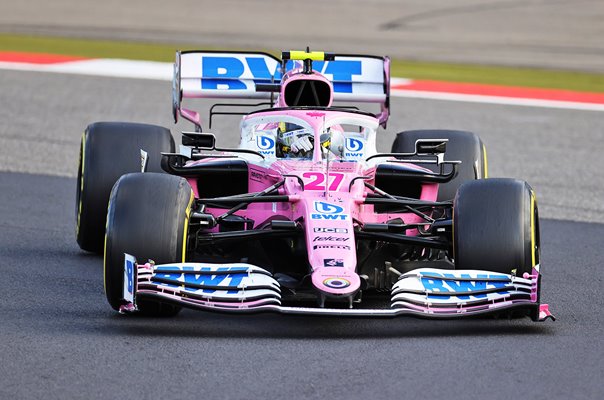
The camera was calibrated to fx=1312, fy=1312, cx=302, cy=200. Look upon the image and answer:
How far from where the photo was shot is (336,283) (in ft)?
23.3

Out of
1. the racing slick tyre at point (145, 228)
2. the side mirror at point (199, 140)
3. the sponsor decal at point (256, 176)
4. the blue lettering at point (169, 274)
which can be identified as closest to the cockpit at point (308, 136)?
the sponsor decal at point (256, 176)

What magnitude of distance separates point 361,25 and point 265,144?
820 inches

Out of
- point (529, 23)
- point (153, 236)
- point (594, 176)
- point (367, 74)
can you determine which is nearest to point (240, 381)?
point (153, 236)

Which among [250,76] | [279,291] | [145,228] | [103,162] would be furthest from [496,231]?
[250,76]

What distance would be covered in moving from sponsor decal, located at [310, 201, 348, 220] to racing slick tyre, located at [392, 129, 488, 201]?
2.30 metres

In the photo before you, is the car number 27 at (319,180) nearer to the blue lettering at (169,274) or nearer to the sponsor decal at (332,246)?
the sponsor decal at (332,246)

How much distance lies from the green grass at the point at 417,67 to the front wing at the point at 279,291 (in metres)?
14.5

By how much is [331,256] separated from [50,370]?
1.77 m

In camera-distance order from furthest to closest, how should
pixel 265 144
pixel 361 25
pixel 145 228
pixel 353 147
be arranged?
pixel 361 25 → pixel 353 147 → pixel 265 144 → pixel 145 228

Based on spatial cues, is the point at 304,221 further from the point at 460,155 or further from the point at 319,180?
the point at 460,155

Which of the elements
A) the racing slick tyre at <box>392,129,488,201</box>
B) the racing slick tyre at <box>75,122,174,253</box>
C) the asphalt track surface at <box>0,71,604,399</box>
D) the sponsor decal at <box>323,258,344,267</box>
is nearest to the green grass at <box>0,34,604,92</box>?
the asphalt track surface at <box>0,71,604,399</box>

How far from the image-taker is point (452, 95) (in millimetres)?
19688

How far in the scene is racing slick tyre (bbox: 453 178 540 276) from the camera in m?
7.52

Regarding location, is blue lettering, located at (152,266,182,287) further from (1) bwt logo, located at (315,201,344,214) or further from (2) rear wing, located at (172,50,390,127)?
(2) rear wing, located at (172,50,390,127)
